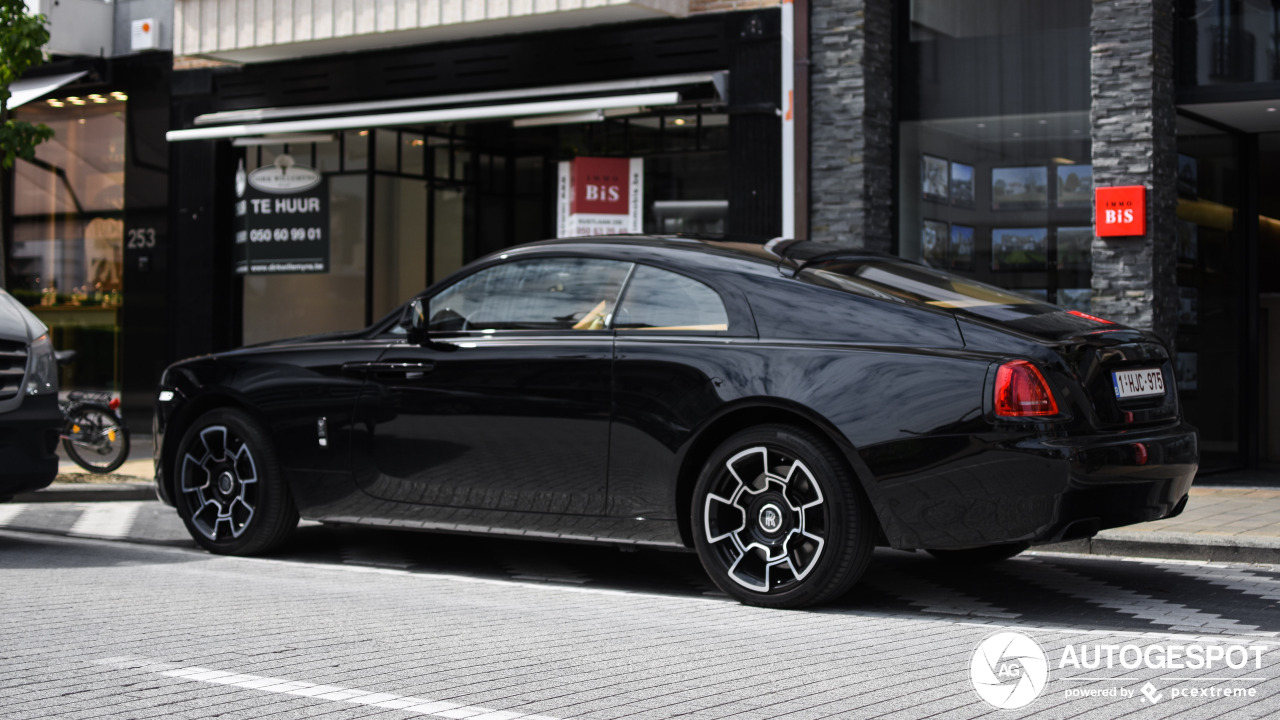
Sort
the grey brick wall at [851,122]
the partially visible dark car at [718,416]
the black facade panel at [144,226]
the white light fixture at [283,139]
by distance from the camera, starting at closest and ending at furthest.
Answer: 1. the partially visible dark car at [718,416]
2. the grey brick wall at [851,122]
3. the white light fixture at [283,139]
4. the black facade panel at [144,226]

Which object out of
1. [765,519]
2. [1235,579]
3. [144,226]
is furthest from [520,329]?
[144,226]

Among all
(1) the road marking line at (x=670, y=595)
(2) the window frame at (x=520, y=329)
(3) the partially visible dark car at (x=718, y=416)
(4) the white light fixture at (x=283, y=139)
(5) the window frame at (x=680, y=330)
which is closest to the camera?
(1) the road marking line at (x=670, y=595)

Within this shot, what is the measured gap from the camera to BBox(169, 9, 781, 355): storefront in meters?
12.5

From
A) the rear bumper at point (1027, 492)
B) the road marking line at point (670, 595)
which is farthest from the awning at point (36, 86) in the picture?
the rear bumper at point (1027, 492)

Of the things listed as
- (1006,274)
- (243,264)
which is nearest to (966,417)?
(1006,274)

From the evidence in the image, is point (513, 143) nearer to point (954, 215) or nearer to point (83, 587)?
point (954, 215)

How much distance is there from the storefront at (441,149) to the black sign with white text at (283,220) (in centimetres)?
3

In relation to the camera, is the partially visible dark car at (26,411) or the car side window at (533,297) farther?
the partially visible dark car at (26,411)

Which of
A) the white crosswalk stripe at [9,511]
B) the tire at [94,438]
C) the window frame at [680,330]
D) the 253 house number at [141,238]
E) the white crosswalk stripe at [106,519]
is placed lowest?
the white crosswalk stripe at [106,519]

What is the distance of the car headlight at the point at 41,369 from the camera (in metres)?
7.58

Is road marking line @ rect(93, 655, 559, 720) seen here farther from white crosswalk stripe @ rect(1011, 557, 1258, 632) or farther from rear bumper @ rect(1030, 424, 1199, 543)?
white crosswalk stripe @ rect(1011, 557, 1258, 632)

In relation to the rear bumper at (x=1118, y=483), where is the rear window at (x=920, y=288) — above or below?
above

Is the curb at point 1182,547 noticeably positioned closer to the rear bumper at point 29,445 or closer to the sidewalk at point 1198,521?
the sidewalk at point 1198,521

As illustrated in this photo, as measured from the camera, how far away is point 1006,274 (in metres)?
11.6
